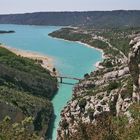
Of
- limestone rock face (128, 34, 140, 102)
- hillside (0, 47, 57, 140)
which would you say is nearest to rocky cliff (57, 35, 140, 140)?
limestone rock face (128, 34, 140, 102)

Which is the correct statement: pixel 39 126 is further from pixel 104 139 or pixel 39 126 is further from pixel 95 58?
pixel 95 58

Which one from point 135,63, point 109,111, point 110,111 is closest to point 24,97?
point 109,111

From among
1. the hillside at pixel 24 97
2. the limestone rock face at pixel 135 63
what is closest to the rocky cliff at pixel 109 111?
the limestone rock face at pixel 135 63

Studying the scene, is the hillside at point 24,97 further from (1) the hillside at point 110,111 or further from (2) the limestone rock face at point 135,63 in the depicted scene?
(2) the limestone rock face at point 135,63

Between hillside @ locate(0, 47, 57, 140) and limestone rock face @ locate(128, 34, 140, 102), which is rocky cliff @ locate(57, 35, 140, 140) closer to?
limestone rock face @ locate(128, 34, 140, 102)

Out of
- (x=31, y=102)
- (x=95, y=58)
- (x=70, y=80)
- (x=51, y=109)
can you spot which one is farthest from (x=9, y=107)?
(x=95, y=58)

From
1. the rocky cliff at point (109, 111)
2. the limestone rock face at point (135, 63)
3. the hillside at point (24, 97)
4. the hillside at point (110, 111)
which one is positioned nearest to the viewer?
the hillside at point (110, 111)
